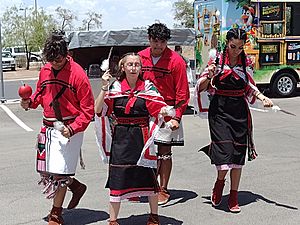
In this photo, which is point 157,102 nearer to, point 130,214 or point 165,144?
point 165,144

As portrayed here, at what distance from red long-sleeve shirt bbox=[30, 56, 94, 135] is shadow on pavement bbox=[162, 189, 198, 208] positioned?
1518 mm

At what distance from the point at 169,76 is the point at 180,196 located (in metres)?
1.44

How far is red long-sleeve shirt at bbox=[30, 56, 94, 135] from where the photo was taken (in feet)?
15.0

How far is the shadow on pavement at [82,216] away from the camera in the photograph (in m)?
5.07

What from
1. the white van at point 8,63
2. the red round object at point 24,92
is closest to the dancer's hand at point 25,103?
the red round object at point 24,92

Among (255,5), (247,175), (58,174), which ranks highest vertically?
(255,5)

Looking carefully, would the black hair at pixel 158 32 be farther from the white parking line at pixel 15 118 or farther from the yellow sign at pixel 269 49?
the yellow sign at pixel 269 49

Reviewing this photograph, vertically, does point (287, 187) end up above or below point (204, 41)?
below

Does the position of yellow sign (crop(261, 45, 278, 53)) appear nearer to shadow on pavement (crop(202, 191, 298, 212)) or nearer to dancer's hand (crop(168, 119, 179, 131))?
shadow on pavement (crop(202, 191, 298, 212))

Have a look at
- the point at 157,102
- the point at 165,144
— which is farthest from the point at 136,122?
the point at 165,144

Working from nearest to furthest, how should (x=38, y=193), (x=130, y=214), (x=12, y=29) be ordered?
(x=130, y=214), (x=38, y=193), (x=12, y=29)

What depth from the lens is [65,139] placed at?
4.61 meters

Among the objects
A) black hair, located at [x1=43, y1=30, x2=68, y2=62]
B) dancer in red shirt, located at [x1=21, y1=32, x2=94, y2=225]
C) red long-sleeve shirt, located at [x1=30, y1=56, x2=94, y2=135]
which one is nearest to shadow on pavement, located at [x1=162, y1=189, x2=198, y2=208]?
dancer in red shirt, located at [x1=21, y1=32, x2=94, y2=225]

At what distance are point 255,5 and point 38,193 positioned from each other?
1069 centimetres
